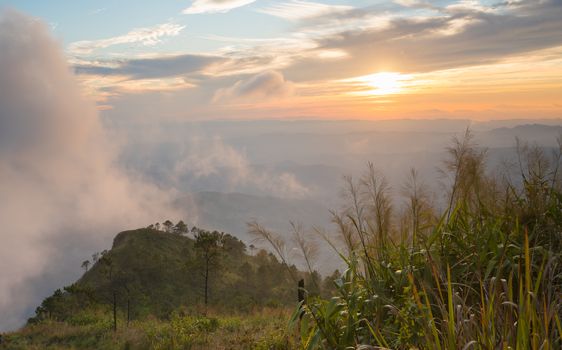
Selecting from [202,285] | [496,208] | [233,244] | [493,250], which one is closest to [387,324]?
[493,250]

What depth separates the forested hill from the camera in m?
35.3

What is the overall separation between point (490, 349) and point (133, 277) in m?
46.9

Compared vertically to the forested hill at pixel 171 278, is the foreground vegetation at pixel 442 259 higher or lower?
higher

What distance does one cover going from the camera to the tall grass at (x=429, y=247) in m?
3.80

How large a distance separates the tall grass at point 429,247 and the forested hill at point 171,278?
28749 mm

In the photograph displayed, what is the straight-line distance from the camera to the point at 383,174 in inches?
189

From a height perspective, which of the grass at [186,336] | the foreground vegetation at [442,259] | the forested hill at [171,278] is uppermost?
the foreground vegetation at [442,259]

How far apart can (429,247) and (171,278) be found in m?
45.8

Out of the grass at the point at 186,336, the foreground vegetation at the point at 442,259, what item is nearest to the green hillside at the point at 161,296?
the grass at the point at 186,336

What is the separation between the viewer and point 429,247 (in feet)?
12.9

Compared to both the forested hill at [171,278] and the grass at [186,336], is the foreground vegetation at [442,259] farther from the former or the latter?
the forested hill at [171,278]

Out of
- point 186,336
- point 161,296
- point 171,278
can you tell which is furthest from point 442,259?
point 171,278

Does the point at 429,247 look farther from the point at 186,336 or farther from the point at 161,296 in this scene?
the point at 161,296

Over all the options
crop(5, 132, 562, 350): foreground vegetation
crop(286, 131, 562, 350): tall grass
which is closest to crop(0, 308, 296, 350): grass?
crop(5, 132, 562, 350): foreground vegetation
